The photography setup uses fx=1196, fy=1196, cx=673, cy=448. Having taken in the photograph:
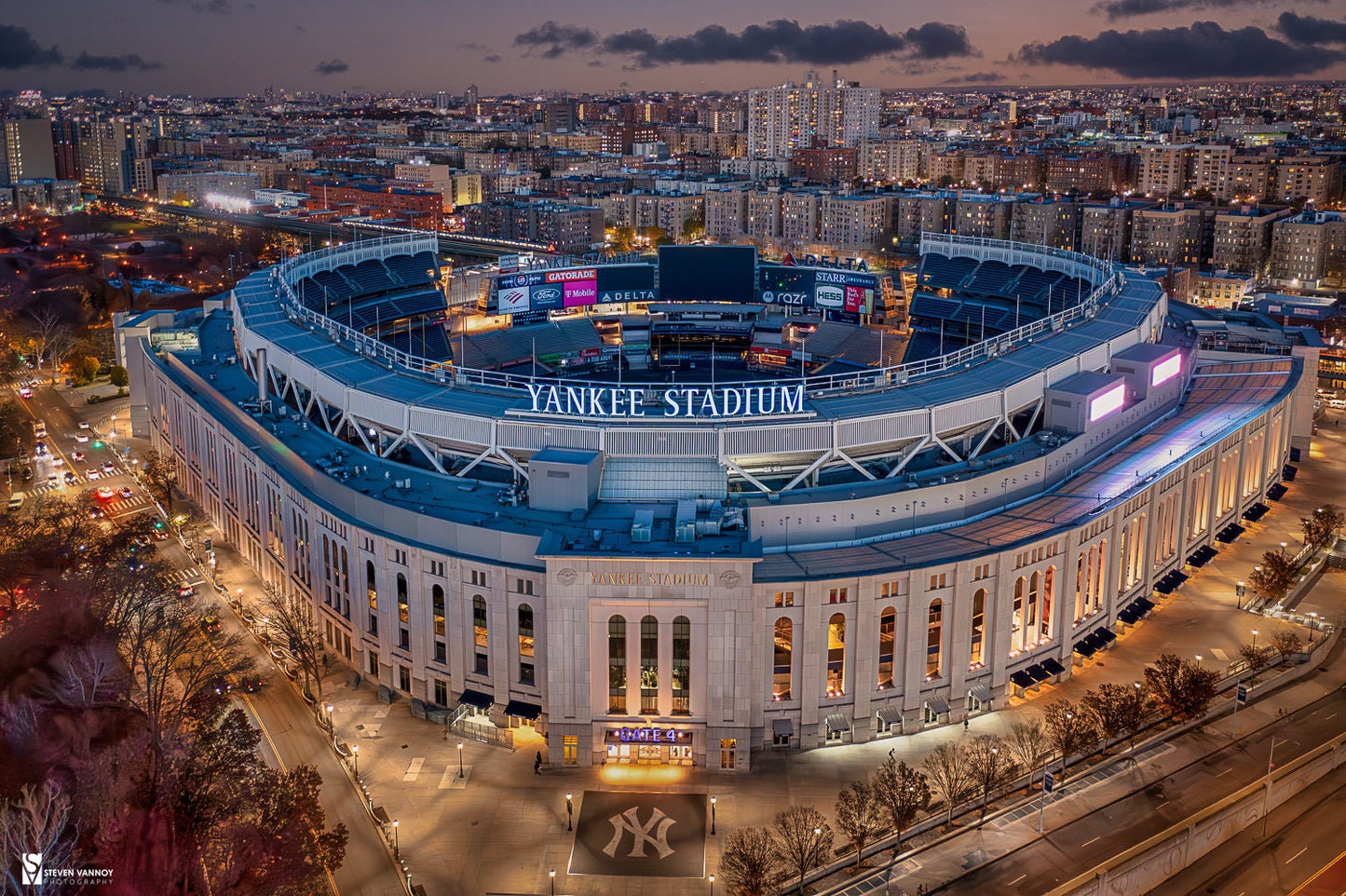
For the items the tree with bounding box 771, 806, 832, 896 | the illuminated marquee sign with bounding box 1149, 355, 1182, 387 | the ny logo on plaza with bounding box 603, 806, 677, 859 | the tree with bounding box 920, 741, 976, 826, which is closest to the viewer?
the tree with bounding box 771, 806, 832, 896

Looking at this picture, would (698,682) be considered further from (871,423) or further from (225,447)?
(225,447)

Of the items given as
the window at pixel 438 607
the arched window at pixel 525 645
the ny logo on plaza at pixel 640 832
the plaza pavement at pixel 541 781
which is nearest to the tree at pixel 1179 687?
the plaza pavement at pixel 541 781

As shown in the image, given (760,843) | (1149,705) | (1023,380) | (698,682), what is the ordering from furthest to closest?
(1023,380) → (1149,705) → (698,682) → (760,843)

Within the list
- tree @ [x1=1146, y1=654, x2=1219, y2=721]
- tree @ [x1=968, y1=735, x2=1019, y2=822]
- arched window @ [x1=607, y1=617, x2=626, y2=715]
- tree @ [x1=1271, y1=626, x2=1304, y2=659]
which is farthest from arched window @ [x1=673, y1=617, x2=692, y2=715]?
tree @ [x1=1271, y1=626, x2=1304, y2=659]

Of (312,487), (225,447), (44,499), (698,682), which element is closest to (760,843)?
(698,682)

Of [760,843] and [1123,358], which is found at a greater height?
[1123,358]

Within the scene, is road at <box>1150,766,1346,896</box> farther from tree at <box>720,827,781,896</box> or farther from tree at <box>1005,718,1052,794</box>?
tree at <box>720,827,781,896</box>
